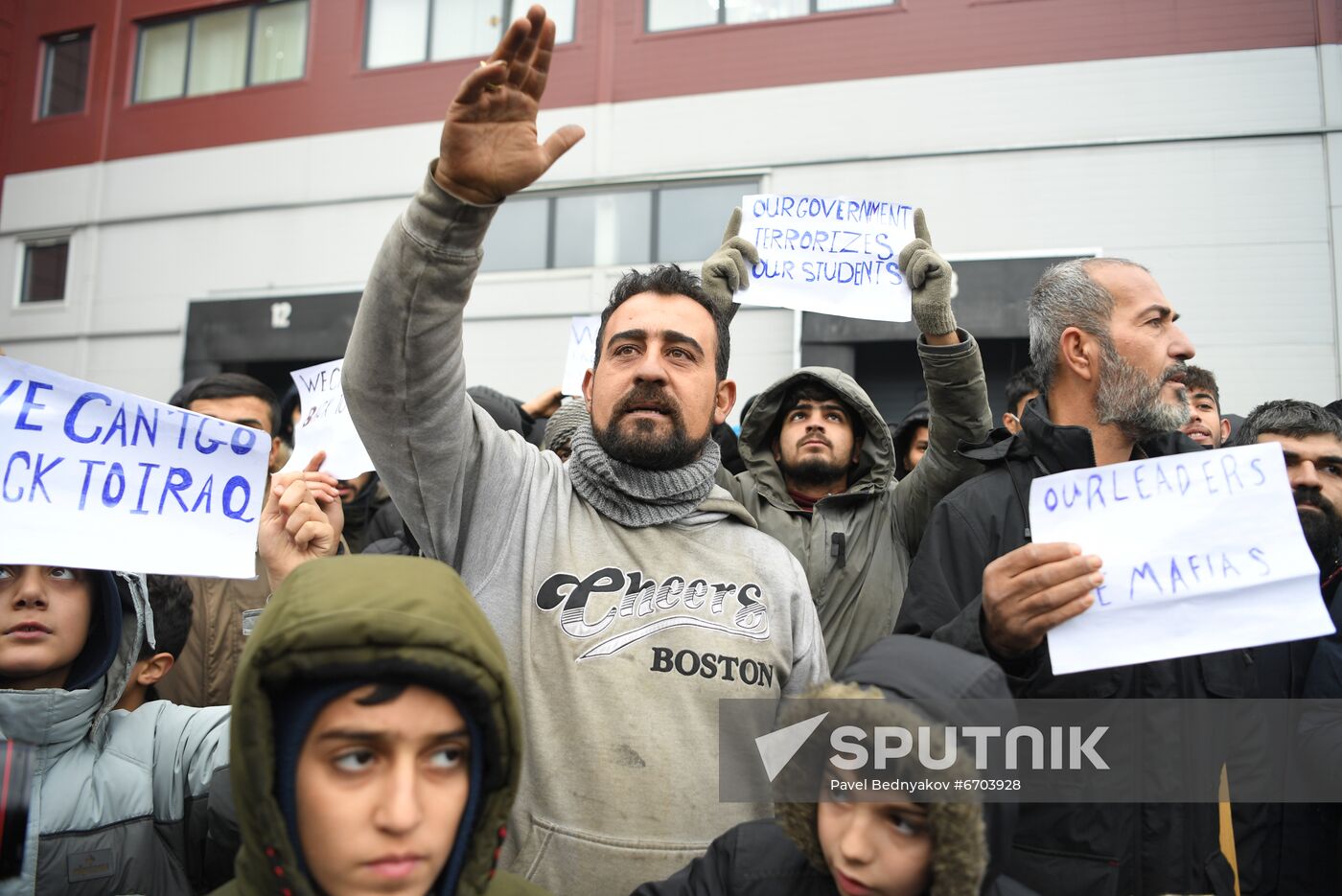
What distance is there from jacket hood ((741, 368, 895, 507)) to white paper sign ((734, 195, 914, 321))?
40 centimetres

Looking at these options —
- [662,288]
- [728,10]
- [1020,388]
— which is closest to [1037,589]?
[662,288]

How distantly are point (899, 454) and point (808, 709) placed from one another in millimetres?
3238

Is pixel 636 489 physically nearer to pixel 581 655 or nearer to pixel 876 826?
pixel 581 655

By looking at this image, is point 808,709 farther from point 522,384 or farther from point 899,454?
point 522,384

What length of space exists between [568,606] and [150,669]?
3.64 ft

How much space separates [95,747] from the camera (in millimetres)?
2076

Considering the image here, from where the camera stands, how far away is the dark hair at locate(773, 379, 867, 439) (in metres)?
3.79

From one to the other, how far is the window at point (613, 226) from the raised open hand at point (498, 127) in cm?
1143

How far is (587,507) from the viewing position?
2262 millimetres

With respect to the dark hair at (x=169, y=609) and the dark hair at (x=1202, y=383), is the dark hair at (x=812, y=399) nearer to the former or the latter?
the dark hair at (x=1202, y=383)

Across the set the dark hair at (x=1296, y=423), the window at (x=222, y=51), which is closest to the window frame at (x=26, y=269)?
the window at (x=222, y=51)

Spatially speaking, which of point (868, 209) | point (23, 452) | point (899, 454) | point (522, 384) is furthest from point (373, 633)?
point (522, 384)

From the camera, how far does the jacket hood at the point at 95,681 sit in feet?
6.47

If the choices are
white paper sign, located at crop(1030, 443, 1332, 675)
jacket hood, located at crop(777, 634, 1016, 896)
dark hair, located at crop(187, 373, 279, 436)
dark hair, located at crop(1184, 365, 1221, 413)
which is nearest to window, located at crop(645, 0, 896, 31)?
dark hair, located at crop(1184, 365, 1221, 413)
